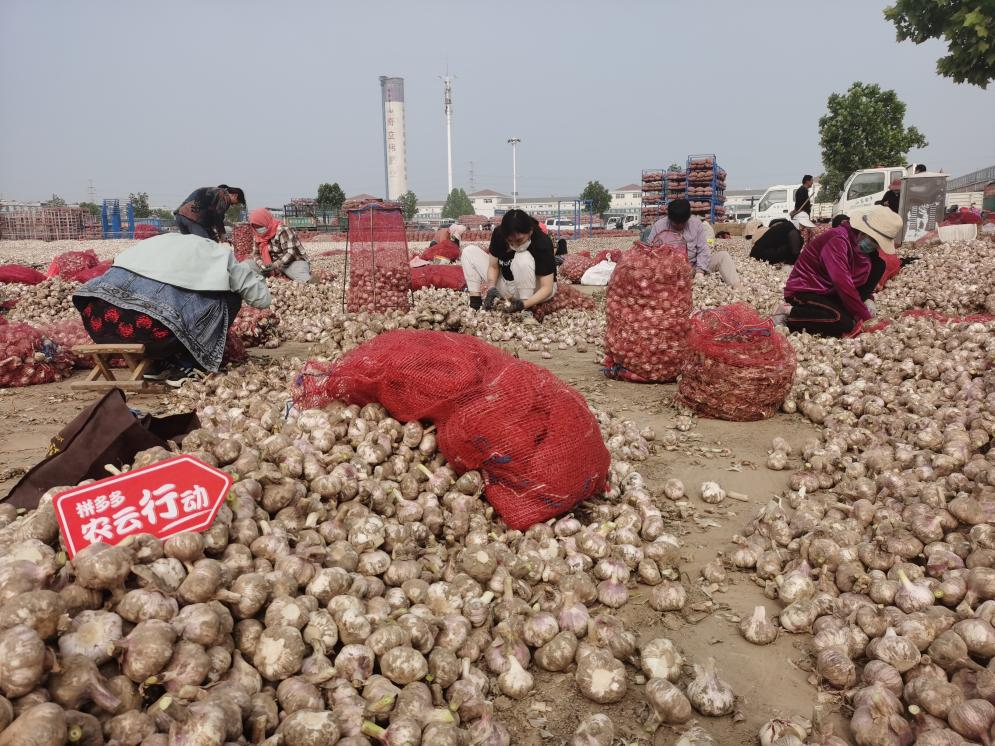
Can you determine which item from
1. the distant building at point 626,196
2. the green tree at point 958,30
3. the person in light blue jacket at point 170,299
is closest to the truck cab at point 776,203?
the green tree at point 958,30

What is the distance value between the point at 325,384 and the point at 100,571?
170cm

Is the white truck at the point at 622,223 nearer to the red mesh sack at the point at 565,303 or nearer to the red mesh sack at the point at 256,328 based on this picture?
the red mesh sack at the point at 565,303

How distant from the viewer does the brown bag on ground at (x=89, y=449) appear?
2.84 metres

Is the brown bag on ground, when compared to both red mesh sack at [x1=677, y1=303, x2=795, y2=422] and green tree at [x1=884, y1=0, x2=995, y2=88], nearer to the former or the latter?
red mesh sack at [x1=677, y1=303, x2=795, y2=422]

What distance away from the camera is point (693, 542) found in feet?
10.4

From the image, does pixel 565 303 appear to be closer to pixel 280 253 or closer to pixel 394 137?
pixel 280 253

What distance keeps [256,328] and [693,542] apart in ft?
19.7

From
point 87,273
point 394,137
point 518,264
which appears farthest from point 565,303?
point 394,137

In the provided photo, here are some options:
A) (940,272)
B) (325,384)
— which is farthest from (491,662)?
(940,272)

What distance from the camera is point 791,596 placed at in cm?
260

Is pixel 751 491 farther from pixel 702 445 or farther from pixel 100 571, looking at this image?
pixel 100 571

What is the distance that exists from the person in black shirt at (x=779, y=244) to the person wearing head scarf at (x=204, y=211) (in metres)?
10.9

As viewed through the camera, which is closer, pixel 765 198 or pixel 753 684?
pixel 753 684

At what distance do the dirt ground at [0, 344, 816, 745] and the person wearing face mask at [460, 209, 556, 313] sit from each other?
2.05 metres
